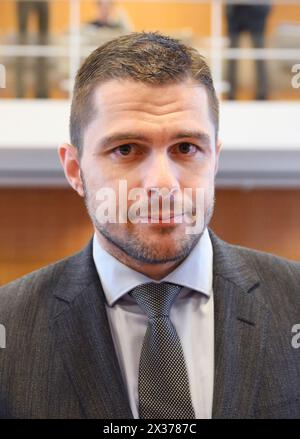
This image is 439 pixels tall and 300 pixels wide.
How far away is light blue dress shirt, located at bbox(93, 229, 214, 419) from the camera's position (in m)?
0.88

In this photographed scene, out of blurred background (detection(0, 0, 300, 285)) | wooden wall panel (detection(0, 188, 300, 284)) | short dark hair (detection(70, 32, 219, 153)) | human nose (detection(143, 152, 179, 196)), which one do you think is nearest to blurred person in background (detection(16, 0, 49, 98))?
blurred background (detection(0, 0, 300, 285))

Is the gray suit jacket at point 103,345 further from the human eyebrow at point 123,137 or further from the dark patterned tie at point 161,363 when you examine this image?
the human eyebrow at point 123,137

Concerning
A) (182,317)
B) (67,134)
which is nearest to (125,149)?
(182,317)

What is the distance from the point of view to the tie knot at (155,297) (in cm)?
89

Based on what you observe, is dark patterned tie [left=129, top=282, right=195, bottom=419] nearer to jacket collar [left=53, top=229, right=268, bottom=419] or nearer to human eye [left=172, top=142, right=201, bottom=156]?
jacket collar [left=53, top=229, right=268, bottom=419]

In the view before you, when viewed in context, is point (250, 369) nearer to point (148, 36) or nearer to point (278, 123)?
point (148, 36)

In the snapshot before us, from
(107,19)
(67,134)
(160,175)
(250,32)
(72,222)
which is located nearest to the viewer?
(160,175)

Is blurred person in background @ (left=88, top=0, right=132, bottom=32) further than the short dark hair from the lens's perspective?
Yes

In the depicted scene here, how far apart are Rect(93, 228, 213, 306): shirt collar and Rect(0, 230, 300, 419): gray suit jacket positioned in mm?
14

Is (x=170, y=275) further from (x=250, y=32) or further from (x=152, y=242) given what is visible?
(x=250, y=32)

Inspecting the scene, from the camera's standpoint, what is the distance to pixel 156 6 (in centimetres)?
609

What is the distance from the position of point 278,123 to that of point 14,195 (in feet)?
5.58

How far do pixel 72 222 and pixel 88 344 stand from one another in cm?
337

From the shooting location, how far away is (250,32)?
3.78m
